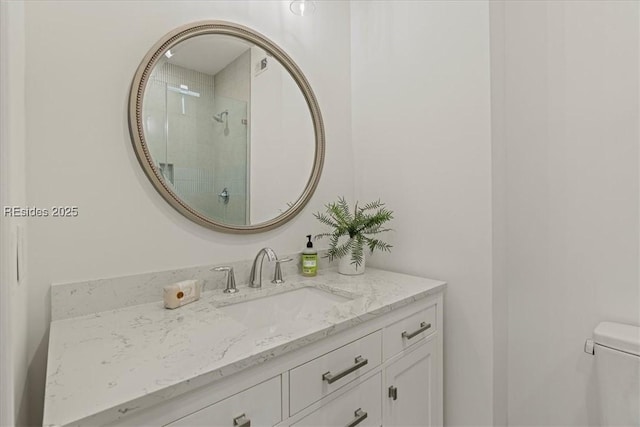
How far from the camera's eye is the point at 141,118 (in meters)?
1.10

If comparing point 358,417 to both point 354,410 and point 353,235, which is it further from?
point 353,235

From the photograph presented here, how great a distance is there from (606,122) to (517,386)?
1086 mm

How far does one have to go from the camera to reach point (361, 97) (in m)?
1.76

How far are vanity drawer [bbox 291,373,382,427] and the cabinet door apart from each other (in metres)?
0.05

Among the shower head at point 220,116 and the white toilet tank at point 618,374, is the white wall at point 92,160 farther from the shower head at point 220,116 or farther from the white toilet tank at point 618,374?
the white toilet tank at point 618,374

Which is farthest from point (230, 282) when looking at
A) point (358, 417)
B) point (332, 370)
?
→ point (358, 417)

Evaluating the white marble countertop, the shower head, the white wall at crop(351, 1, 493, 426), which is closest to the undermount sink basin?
the white marble countertop

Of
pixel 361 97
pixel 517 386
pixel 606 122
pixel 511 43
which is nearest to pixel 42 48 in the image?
pixel 361 97

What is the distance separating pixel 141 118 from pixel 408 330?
1190mm

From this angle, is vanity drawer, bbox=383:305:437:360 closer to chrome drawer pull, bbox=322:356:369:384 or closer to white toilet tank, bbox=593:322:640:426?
chrome drawer pull, bbox=322:356:369:384

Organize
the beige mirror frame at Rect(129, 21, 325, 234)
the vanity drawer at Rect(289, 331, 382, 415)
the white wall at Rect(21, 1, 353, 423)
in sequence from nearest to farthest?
1. the vanity drawer at Rect(289, 331, 382, 415)
2. the white wall at Rect(21, 1, 353, 423)
3. the beige mirror frame at Rect(129, 21, 325, 234)

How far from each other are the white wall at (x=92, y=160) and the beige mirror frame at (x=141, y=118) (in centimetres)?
3

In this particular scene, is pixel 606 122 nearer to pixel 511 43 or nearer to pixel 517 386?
pixel 511 43

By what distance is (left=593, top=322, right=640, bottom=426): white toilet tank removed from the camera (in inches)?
39.0
